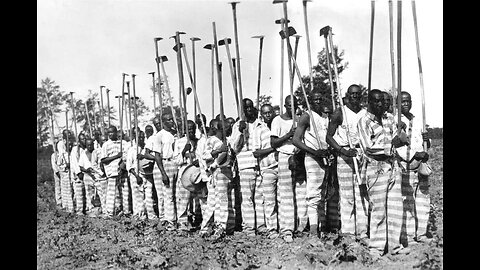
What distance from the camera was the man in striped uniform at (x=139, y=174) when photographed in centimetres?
1073

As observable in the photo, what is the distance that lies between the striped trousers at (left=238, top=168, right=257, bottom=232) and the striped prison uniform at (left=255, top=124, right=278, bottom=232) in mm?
278

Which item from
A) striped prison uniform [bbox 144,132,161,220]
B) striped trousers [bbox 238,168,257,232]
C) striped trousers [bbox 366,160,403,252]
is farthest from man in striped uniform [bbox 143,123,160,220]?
striped trousers [bbox 366,160,403,252]

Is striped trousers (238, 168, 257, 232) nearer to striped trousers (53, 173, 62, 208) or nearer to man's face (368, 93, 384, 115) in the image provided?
man's face (368, 93, 384, 115)

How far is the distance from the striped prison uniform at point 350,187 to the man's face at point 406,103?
23.5 inches

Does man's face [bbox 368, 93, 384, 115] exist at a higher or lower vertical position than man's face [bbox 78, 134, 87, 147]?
higher

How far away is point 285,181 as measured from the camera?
26.3 feet

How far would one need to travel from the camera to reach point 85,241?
9430mm

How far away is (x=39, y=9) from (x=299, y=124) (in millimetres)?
4246

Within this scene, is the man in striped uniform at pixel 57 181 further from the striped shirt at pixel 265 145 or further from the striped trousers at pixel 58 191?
the striped shirt at pixel 265 145

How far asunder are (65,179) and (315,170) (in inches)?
352

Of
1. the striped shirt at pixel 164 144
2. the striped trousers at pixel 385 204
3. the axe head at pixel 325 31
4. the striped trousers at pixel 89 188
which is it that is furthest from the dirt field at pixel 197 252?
the axe head at pixel 325 31

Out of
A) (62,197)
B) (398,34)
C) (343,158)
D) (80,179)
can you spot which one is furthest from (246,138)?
(62,197)

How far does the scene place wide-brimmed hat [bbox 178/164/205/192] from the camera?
360 inches
